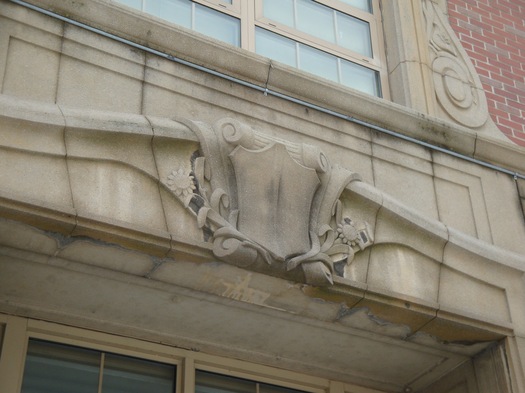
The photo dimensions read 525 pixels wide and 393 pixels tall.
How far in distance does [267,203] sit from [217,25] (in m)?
1.78

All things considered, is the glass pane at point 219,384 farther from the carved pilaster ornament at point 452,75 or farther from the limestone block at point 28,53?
the carved pilaster ornament at point 452,75

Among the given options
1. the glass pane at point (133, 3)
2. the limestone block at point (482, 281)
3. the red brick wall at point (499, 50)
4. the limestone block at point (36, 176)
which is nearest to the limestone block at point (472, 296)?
the limestone block at point (482, 281)

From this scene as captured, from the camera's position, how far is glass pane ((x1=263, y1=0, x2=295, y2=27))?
285 inches

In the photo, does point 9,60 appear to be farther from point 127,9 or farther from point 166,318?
point 166,318

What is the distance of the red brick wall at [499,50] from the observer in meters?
7.58

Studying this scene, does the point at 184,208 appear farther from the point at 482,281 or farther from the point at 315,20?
the point at 315,20

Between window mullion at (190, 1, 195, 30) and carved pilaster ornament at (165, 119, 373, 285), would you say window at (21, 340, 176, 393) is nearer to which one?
carved pilaster ornament at (165, 119, 373, 285)

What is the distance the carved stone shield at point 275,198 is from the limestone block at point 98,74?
2.36 feet

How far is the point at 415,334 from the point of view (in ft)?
20.1

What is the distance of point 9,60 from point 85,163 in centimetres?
72

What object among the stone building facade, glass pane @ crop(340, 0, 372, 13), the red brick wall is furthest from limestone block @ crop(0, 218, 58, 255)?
the red brick wall

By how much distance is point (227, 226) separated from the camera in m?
5.41

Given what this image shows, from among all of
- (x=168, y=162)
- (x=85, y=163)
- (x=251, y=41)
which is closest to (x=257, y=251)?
(x=168, y=162)

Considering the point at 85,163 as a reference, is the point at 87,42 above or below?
above
